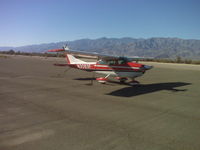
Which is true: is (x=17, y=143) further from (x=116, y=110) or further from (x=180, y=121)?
(x=180, y=121)

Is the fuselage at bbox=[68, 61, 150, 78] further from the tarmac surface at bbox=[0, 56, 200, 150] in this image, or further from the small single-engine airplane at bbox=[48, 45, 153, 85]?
the tarmac surface at bbox=[0, 56, 200, 150]

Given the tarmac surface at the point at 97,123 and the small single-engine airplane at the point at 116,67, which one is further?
the small single-engine airplane at the point at 116,67

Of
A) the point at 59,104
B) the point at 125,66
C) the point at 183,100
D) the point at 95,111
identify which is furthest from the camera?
the point at 125,66

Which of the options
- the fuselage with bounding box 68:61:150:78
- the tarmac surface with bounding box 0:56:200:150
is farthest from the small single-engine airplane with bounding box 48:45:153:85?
the tarmac surface with bounding box 0:56:200:150

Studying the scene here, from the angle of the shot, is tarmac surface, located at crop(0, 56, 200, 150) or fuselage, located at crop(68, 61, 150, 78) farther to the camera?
fuselage, located at crop(68, 61, 150, 78)

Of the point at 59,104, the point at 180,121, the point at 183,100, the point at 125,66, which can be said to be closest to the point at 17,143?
the point at 59,104

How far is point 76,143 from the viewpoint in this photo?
449cm

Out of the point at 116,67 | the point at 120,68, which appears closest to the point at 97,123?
the point at 120,68

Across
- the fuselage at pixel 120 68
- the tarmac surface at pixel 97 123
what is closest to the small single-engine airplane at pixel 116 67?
the fuselage at pixel 120 68

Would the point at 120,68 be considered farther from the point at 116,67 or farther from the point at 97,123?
the point at 97,123

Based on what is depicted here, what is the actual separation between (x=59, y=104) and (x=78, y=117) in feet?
6.35

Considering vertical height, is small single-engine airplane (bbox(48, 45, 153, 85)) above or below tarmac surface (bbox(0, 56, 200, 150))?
above

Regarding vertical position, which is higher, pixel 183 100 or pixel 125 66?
pixel 125 66

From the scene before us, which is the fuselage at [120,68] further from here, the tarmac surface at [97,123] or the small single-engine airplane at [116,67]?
the tarmac surface at [97,123]
